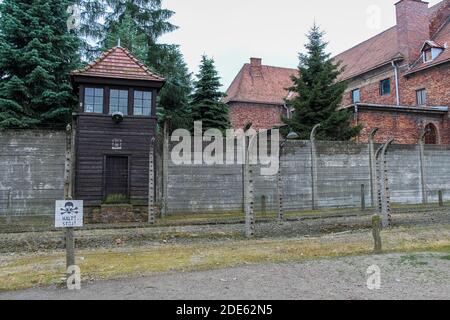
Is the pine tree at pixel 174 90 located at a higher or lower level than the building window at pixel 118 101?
higher

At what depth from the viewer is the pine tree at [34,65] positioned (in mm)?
19625

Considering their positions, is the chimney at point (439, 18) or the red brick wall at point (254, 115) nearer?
the chimney at point (439, 18)

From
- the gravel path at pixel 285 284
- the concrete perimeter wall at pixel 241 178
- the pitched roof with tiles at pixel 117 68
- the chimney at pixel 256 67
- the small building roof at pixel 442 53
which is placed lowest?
the gravel path at pixel 285 284

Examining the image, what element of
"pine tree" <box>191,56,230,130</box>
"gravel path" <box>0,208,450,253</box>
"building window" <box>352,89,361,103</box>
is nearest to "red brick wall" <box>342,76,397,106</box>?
"building window" <box>352,89,361,103</box>

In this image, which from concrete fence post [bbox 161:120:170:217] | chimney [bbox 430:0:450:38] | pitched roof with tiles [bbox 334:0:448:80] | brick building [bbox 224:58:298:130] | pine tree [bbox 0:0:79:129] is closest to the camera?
concrete fence post [bbox 161:120:170:217]

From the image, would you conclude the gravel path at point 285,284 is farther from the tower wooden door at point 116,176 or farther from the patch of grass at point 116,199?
the tower wooden door at point 116,176

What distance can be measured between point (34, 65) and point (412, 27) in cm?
3081

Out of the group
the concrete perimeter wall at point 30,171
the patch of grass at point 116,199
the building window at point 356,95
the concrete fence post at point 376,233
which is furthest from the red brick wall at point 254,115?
the concrete fence post at point 376,233

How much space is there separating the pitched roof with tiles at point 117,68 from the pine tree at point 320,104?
10101mm

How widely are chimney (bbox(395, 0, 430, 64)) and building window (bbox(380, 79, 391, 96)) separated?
258 cm

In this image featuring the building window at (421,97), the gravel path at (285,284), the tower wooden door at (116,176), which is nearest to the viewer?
the gravel path at (285,284)

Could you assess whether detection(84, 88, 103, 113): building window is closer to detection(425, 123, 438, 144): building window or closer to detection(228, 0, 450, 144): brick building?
detection(228, 0, 450, 144): brick building

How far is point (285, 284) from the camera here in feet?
20.8

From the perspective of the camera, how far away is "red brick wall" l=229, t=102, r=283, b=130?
4203 centimetres
